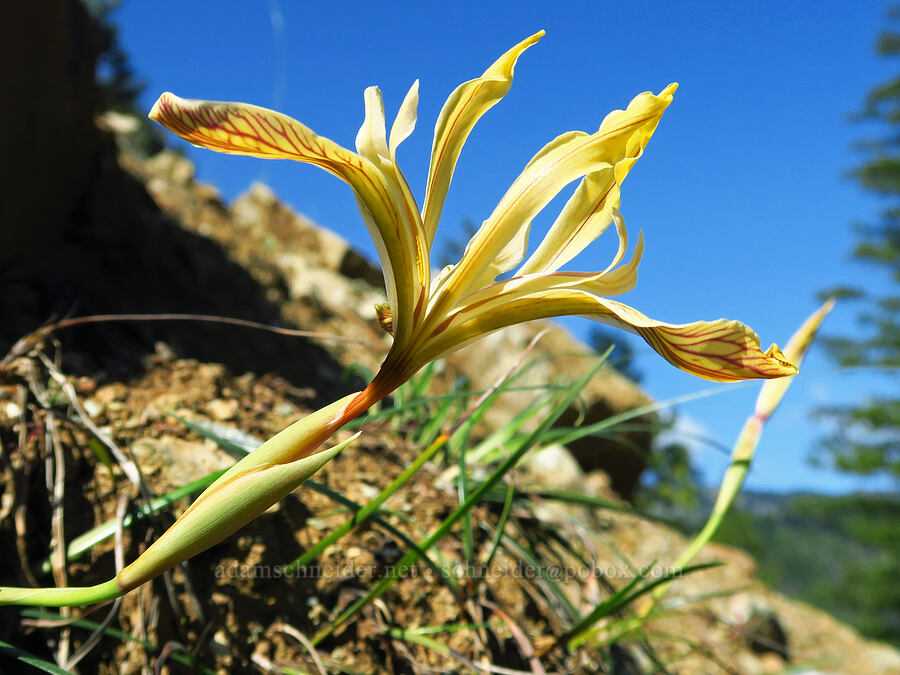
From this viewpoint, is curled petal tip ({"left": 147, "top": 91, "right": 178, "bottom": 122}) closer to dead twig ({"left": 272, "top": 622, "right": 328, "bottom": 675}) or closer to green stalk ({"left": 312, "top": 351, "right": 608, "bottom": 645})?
green stalk ({"left": 312, "top": 351, "right": 608, "bottom": 645})

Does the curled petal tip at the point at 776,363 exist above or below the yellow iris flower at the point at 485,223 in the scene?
below

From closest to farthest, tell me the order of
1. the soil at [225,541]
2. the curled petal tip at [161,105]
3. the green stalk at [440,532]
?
the curled petal tip at [161,105]
the green stalk at [440,532]
the soil at [225,541]

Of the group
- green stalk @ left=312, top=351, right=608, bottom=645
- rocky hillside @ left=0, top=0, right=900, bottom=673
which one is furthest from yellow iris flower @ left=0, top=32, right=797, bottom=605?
rocky hillside @ left=0, top=0, right=900, bottom=673

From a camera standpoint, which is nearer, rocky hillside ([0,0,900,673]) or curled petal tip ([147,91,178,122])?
curled petal tip ([147,91,178,122])

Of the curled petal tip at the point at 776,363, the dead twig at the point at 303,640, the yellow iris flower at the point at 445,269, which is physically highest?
the yellow iris flower at the point at 445,269

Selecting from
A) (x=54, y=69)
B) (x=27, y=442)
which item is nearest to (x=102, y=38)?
(x=54, y=69)

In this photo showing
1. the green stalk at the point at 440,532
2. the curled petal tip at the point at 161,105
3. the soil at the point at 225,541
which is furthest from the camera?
the soil at the point at 225,541

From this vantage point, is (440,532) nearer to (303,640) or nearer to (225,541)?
(303,640)

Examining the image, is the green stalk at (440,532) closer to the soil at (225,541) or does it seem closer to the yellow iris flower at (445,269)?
the soil at (225,541)

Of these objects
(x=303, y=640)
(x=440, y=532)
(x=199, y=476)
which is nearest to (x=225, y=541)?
(x=199, y=476)

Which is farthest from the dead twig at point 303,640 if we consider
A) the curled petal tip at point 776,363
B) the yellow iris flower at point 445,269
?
the curled petal tip at point 776,363
